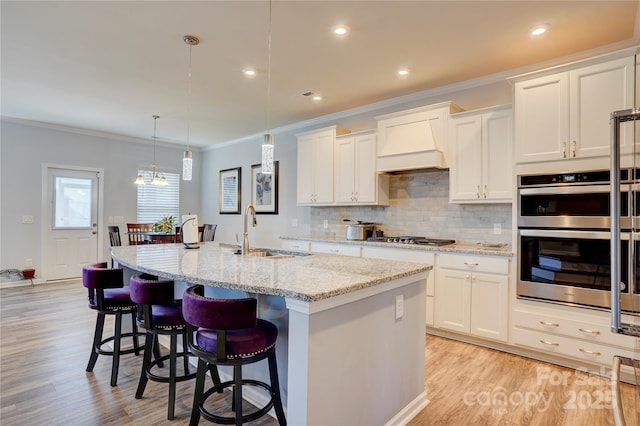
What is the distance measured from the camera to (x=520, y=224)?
297 cm

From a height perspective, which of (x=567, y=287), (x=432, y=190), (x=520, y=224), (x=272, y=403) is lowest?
(x=272, y=403)

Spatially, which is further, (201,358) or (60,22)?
(60,22)

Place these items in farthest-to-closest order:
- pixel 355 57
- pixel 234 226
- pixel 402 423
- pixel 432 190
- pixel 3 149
A: pixel 234 226
pixel 3 149
pixel 432 190
pixel 355 57
pixel 402 423

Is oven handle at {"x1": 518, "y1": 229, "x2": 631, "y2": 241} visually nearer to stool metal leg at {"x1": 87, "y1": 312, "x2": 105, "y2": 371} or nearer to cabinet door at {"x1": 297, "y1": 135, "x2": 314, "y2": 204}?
cabinet door at {"x1": 297, "y1": 135, "x2": 314, "y2": 204}

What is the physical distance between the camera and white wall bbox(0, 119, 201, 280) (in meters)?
5.56

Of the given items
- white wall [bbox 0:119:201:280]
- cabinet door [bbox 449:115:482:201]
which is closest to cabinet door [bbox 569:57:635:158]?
cabinet door [bbox 449:115:482:201]

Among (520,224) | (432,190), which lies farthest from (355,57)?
(520,224)

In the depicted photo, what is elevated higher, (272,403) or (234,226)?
(234,226)

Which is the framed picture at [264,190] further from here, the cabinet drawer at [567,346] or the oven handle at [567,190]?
the cabinet drawer at [567,346]

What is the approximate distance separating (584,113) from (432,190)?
1665mm

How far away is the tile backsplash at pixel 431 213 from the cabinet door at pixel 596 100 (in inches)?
39.1

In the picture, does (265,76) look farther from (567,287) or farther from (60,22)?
(567,287)

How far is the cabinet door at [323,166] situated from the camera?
→ 479cm

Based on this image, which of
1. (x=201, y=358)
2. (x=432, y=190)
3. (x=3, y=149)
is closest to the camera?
(x=201, y=358)
